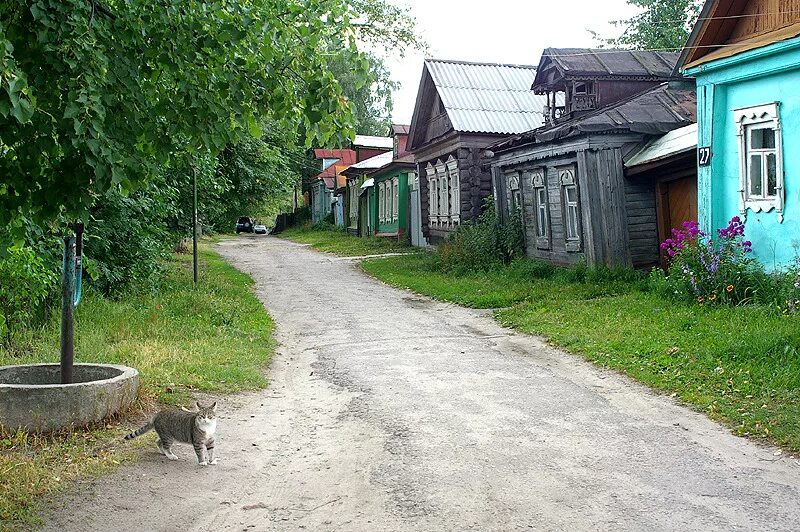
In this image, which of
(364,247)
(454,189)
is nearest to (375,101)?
(364,247)

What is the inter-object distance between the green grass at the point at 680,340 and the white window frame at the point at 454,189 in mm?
8844

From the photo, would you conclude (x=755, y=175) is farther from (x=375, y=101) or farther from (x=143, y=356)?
(x=375, y=101)

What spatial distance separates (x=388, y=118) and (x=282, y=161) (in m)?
39.1

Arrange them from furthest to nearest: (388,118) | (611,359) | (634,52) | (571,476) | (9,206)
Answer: (388,118)
(634,52)
(611,359)
(571,476)
(9,206)

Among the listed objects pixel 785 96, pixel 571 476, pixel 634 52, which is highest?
pixel 634 52

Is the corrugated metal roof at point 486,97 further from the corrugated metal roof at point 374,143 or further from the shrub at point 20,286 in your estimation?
the corrugated metal roof at point 374,143

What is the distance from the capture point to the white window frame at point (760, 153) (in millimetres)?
12344

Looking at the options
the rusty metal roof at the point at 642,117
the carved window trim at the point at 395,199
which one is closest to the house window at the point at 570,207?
the rusty metal roof at the point at 642,117

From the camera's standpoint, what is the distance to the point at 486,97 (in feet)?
85.4

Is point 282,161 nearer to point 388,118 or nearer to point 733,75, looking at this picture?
point 733,75

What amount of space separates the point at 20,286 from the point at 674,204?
11714 mm

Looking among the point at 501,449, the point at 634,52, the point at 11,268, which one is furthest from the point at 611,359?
the point at 634,52

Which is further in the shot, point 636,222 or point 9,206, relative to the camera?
point 636,222

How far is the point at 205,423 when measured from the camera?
20.6 ft
